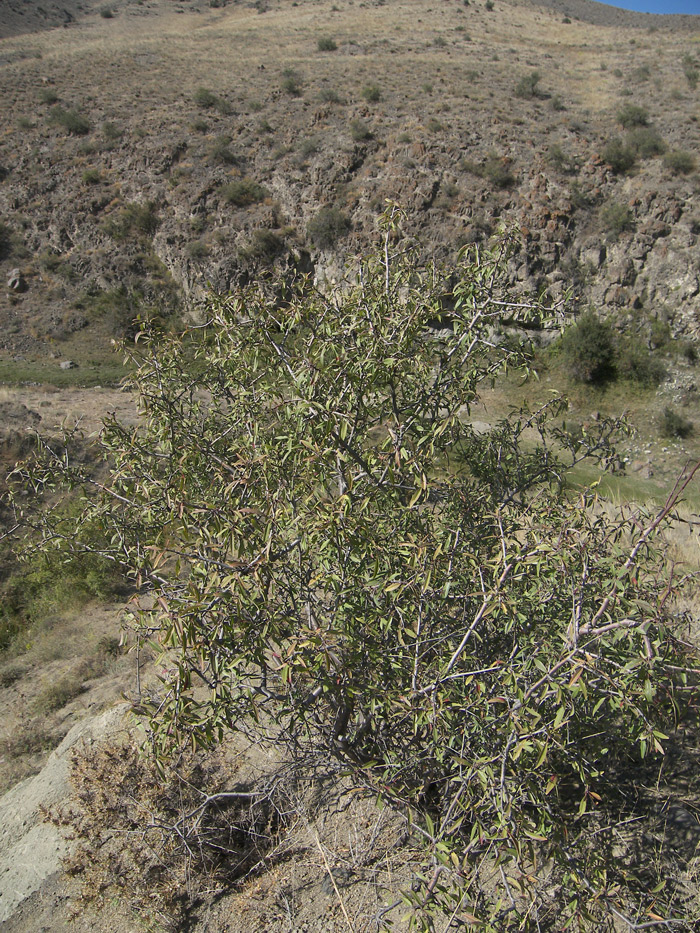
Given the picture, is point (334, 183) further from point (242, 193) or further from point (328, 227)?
Result: point (242, 193)

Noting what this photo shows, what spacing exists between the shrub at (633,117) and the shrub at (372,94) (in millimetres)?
11480

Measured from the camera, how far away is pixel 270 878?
333cm

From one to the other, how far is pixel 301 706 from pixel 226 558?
72 cm

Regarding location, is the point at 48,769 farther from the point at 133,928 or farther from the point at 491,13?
the point at 491,13

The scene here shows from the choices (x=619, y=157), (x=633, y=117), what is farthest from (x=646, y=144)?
(x=633, y=117)

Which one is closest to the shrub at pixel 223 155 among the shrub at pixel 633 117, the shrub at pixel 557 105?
the shrub at pixel 557 105

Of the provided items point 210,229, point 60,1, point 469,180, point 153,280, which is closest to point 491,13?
point 469,180

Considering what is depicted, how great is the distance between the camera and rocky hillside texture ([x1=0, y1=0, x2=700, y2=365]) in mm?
21203

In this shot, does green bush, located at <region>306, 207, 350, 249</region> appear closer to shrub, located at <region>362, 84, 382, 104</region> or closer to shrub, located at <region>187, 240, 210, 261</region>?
shrub, located at <region>187, 240, 210, 261</region>

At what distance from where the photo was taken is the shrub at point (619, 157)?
22578 mm

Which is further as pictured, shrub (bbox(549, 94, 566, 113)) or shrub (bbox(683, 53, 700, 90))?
shrub (bbox(683, 53, 700, 90))

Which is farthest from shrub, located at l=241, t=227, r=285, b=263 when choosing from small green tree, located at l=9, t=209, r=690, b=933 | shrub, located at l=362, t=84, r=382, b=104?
small green tree, located at l=9, t=209, r=690, b=933

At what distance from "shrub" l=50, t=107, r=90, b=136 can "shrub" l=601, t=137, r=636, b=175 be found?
1029 inches

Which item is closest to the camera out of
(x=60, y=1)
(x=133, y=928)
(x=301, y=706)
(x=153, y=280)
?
(x=301, y=706)
